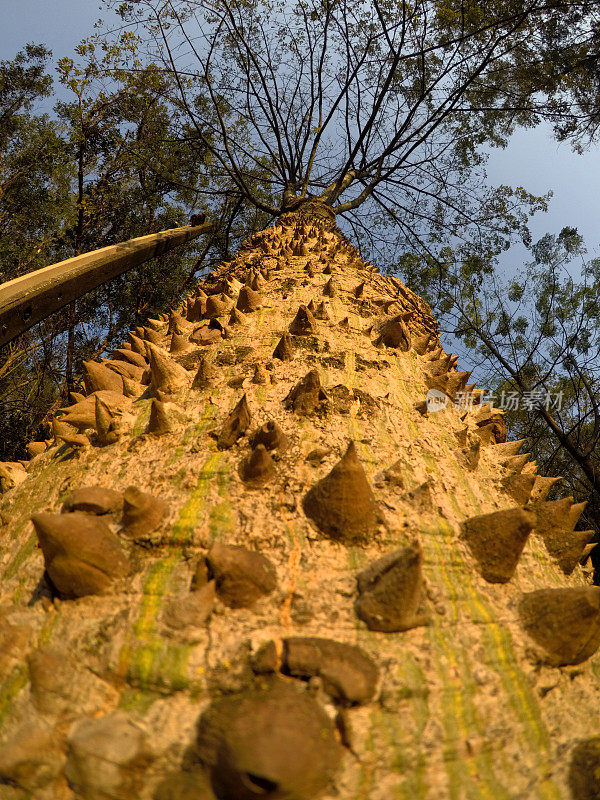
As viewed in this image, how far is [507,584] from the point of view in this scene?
101 centimetres

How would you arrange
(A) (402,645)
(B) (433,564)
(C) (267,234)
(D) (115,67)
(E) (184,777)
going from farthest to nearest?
(D) (115,67), (C) (267,234), (B) (433,564), (A) (402,645), (E) (184,777)

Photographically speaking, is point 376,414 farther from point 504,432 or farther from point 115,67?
point 115,67

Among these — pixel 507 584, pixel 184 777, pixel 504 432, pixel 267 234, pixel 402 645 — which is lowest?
pixel 184 777

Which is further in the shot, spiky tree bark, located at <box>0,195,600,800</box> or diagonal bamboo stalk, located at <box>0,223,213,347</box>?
diagonal bamboo stalk, located at <box>0,223,213,347</box>

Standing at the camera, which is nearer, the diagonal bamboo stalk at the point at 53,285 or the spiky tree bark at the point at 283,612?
the spiky tree bark at the point at 283,612

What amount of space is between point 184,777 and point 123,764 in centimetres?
9

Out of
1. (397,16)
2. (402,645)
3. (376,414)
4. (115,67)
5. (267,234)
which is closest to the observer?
(402,645)

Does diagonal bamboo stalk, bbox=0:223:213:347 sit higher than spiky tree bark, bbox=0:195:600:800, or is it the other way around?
diagonal bamboo stalk, bbox=0:223:213:347

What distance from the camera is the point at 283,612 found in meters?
0.83

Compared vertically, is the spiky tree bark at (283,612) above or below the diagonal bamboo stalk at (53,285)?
below

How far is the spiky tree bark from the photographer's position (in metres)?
0.67

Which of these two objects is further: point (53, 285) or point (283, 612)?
point (53, 285)

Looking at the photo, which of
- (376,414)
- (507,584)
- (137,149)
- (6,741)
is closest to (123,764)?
(6,741)

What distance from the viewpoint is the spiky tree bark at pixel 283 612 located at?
2.19 feet
